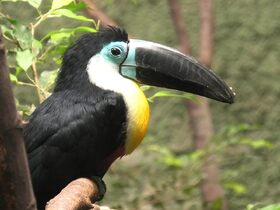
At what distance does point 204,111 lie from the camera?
2523mm

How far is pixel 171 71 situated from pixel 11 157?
912mm

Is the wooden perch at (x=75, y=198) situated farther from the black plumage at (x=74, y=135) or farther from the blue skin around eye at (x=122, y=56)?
the blue skin around eye at (x=122, y=56)

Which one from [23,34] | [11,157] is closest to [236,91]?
[23,34]

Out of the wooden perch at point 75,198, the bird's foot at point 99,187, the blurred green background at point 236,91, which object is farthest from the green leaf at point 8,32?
the blurred green background at point 236,91

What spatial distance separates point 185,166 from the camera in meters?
2.64

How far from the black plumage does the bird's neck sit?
0.05 ft

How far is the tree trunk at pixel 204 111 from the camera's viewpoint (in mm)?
2420

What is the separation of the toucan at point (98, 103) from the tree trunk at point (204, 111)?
695 mm

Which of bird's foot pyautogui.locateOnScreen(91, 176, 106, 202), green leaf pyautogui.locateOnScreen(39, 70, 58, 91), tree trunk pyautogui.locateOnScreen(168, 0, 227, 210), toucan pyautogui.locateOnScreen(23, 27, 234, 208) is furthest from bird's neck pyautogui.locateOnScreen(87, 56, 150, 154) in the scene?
tree trunk pyautogui.locateOnScreen(168, 0, 227, 210)

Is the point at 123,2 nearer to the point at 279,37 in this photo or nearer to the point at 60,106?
the point at 279,37

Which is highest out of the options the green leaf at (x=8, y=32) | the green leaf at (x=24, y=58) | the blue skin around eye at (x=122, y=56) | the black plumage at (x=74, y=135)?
the green leaf at (x=8, y=32)

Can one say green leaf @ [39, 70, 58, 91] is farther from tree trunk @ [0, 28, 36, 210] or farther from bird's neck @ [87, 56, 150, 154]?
tree trunk @ [0, 28, 36, 210]

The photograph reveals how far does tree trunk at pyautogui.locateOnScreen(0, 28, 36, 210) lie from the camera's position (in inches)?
31.2

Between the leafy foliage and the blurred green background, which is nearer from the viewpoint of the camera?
the leafy foliage
